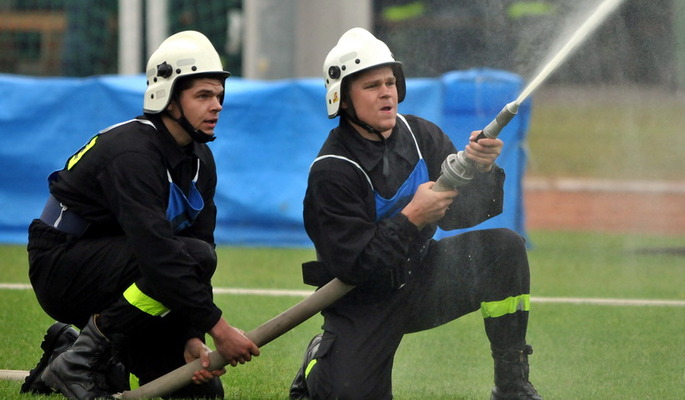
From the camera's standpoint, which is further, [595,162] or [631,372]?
[595,162]

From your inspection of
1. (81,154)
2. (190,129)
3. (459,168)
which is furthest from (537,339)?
(81,154)

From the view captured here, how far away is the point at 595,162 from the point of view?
68.8 feet

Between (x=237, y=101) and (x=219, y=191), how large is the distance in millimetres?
763

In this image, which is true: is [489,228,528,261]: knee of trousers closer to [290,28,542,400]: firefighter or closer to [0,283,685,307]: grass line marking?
[290,28,542,400]: firefighter

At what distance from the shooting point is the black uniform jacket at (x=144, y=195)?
429cm

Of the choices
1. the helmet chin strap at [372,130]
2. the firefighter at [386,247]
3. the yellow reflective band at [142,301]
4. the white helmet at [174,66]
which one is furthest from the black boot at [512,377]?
the white helmet at [174,66]

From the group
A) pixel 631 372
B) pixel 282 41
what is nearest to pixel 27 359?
pixel 631 372

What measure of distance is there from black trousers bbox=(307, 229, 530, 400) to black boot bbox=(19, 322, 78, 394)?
3.34ft

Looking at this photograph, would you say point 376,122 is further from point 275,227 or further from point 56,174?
point 275,227

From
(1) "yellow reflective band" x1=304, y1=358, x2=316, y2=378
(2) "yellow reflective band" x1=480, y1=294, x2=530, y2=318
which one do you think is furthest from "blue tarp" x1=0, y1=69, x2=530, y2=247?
(2) "yellow reflective band" x1=480, y1=294, x2=530, y2=318

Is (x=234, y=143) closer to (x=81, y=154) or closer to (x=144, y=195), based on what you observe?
(x=81, y=154)

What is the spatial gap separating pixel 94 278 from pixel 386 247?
113 centimetres

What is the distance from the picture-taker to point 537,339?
6.11 metres

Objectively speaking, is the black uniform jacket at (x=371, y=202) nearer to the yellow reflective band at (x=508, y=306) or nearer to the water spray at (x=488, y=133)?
the water spray at (x=488, y=133)
